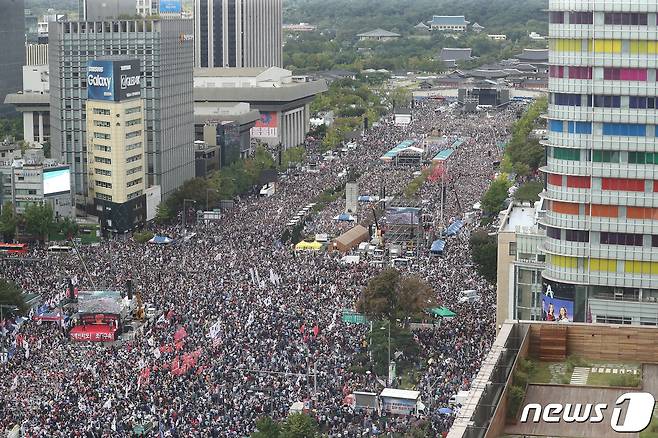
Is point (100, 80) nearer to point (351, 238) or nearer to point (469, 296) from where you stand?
point (351, 238)

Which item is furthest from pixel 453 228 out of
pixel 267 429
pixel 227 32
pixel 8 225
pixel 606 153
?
pixel 227 32

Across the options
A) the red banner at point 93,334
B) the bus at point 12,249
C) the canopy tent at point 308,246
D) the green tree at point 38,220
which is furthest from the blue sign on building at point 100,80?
the red banner at point 93,334

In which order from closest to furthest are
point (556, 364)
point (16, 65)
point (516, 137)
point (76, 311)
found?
1. point (556, 364)
2. point (76, 311)
3. point (516, 137)
4. point (16, 65)

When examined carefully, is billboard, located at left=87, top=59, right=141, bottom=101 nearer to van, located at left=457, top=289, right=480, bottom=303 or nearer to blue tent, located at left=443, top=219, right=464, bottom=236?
blue tent, located at left=443, top=219, right=464, bottom=236

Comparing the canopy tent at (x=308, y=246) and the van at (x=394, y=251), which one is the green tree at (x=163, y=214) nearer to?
the canopy tent at (x=308, y=246)

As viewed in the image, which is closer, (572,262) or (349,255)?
(572,262)

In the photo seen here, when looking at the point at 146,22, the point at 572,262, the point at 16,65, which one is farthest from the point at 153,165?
the point at 16,65

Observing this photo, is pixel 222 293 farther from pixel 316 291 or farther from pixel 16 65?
pixel 16 65
